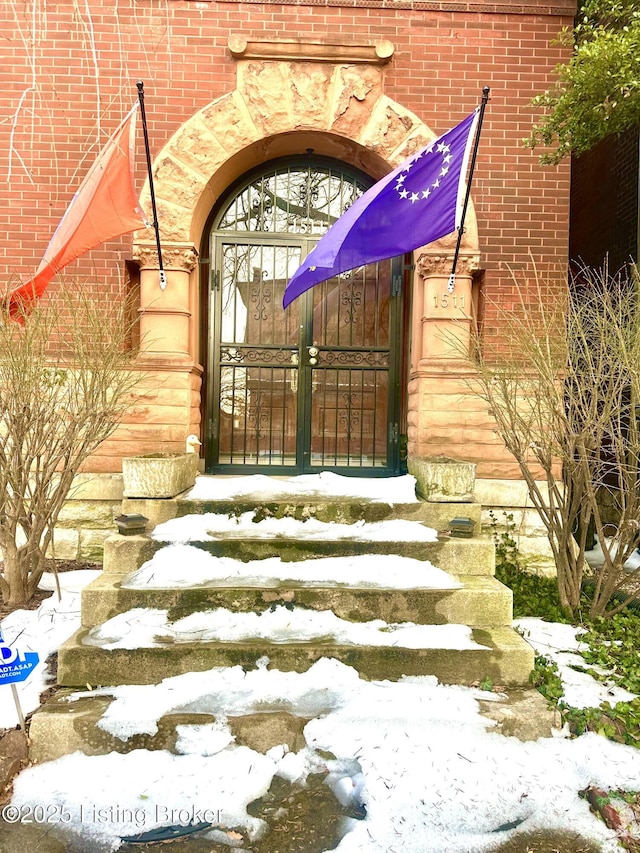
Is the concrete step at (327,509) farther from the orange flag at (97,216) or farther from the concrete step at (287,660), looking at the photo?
the orange flag at (97,216)

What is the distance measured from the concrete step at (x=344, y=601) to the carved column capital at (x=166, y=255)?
3254mm

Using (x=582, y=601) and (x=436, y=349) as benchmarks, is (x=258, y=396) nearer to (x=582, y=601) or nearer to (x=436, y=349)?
(x=436, y=349)

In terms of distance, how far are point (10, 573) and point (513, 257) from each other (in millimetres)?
5417

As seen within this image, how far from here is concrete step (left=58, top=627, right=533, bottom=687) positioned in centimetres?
291

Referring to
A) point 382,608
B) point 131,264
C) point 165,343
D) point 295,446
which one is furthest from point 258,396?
point 382,608

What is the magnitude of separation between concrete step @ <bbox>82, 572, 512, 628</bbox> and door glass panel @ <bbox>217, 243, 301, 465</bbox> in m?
2.79

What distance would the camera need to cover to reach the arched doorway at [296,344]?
598cm

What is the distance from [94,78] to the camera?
5.28m

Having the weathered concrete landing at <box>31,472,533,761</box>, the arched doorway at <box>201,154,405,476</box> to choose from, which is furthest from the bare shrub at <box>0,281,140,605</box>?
the arched doorway at <box>201,154,405,476</box>

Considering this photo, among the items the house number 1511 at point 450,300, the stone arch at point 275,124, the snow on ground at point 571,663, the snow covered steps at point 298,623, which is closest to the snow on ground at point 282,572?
the snow covered steps at point 298,623

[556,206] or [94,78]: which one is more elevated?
[94,78]

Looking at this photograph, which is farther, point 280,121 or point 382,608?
point 280,121

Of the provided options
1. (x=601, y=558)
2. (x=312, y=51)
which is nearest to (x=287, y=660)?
(x=601, y=558)

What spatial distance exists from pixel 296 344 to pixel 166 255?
1.66 metres
